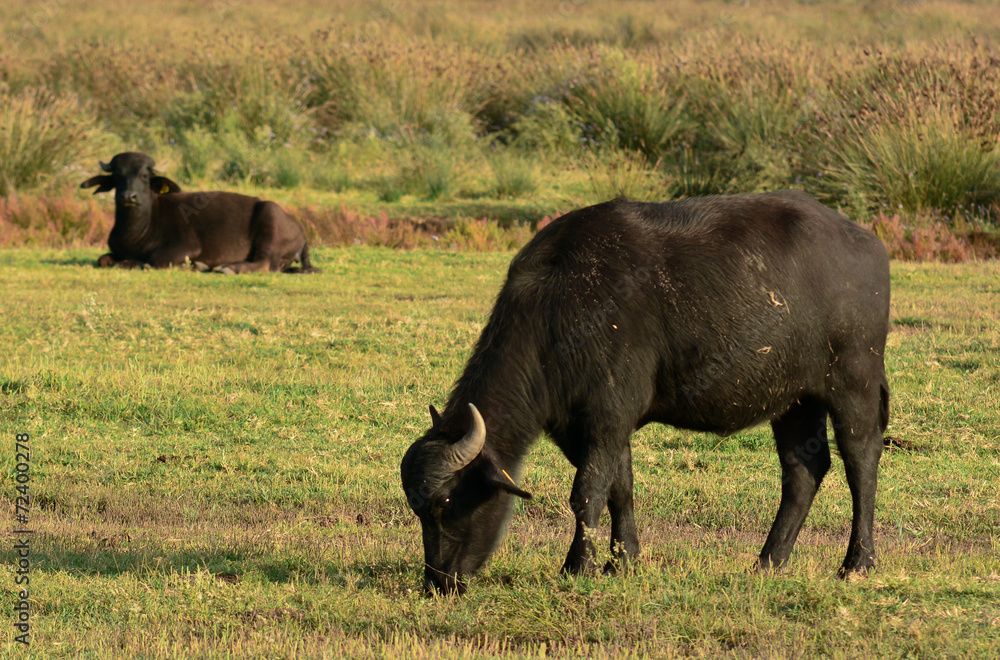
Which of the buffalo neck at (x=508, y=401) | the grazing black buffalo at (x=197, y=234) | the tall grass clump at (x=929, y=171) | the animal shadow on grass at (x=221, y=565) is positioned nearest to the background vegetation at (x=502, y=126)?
the tall grass clump at (x=929, y=171)

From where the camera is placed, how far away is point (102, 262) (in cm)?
1611

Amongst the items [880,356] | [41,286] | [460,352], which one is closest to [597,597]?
[880,356]

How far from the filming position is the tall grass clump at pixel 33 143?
64.9 ft

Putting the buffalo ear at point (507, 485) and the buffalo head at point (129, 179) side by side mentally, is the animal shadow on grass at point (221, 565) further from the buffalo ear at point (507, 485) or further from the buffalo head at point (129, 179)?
the buffalo head at point (129, 179)

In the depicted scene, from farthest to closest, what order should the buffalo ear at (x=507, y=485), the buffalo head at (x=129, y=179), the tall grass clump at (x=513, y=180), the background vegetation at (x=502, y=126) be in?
the tall grass clump at (x=513, y=180) → the background vegetation at (x=502, y=126) → the buffalo head at (x=129, y=179) → the buffalo ear at (x=507, y=485)

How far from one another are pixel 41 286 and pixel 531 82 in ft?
53.6

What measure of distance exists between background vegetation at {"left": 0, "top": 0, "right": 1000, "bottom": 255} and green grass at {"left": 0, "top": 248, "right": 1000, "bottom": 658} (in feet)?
17.9

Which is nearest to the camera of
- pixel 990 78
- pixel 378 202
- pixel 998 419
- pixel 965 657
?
pixel 965 657

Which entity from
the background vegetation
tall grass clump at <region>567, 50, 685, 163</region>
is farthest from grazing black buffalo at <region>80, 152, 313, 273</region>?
tall grass clump at <region>567, 50, 685, 163</region>

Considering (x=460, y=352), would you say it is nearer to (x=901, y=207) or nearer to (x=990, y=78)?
(x=901, y=207)

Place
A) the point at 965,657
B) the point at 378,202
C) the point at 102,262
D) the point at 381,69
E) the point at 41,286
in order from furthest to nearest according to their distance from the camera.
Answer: the point at 381,69, the point at 378,202, the point at 102,262, the point at 41,286, the point at 965,657

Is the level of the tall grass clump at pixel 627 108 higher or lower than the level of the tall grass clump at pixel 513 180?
higher

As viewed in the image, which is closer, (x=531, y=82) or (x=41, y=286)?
(x=41, y=286)

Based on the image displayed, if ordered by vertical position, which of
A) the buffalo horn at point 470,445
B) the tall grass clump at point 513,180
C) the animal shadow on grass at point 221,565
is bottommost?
the animal shadow on grass at point 221,565
